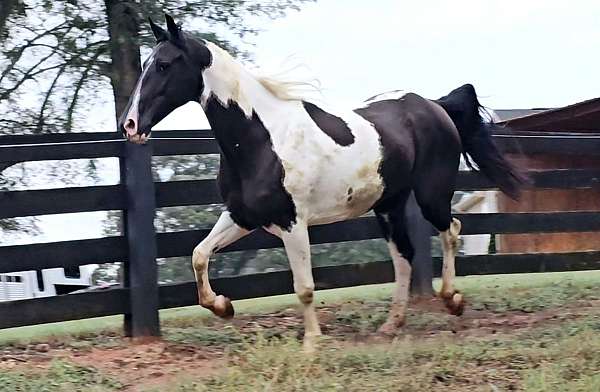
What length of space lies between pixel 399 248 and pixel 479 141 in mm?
1208

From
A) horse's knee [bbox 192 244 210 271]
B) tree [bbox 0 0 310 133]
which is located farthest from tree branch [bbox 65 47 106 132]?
horse's knee [bbox 192 244 210 271]

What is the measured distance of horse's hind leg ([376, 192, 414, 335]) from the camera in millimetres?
6305

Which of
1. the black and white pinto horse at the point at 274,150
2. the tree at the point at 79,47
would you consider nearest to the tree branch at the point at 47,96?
the tree at the point at 79,47

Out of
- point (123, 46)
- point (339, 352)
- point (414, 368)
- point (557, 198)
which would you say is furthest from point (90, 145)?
point (557, 198)

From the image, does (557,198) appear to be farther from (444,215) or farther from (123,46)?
(444,215)

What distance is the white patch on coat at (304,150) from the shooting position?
5391 mm

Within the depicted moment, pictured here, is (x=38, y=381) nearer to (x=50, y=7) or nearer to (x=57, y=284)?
(x=50, y=7)

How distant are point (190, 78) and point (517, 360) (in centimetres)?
252

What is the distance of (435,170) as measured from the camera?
6.44m

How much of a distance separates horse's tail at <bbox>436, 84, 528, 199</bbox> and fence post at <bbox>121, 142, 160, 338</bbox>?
2468 mm

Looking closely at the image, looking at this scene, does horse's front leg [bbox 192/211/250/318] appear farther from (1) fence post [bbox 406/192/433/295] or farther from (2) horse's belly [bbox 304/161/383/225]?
(1) fence post [bbox 406/192/433/295]

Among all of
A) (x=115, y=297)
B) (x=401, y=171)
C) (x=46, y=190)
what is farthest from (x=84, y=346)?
(x=401, y=171)

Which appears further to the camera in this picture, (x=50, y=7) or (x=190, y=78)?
(x=50, y=7)

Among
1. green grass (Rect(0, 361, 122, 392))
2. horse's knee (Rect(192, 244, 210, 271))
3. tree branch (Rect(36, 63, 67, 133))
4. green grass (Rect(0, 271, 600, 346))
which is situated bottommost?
green grass (Rect(0, 271, 600, 346))
